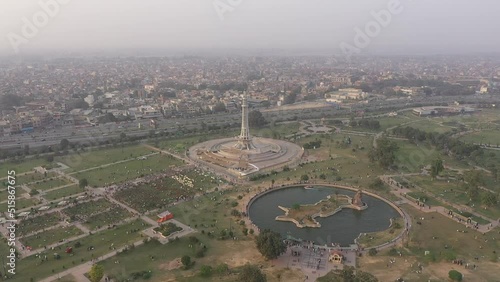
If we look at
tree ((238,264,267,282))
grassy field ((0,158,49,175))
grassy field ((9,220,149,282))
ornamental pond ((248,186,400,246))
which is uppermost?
tree ((238,264,267,282))

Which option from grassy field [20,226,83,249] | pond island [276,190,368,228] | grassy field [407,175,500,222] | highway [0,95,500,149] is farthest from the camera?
highway [0,95,500,149]

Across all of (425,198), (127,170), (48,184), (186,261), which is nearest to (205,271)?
(186,261)

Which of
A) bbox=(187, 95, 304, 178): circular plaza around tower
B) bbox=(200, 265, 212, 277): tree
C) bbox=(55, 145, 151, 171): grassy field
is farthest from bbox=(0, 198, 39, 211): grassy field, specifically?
bbox=(200, 265, 212, 277): tree

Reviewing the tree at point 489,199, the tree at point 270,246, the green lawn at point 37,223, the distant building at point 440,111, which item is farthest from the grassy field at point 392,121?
the green lawn at point 37,223

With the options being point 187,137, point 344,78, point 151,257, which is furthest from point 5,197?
point 344,78

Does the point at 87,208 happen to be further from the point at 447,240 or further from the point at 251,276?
the point at 447,240

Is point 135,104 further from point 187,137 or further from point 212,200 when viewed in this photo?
point 212,200

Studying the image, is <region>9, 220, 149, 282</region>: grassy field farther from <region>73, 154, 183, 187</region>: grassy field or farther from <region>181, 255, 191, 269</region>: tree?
<region>73, 154, 183, 187</region>: grassy field
